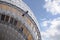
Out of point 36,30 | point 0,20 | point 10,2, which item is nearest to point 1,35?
point 0,20

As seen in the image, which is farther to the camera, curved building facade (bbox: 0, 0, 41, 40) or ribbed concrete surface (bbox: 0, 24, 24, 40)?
curved building facade (bbox: 0, 0, 41, 40)

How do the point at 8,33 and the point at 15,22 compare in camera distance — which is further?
the point at 15,22

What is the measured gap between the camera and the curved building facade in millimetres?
32125

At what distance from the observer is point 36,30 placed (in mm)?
37469

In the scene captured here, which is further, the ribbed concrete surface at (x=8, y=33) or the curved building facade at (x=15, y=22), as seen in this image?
the curved building facade at (x=15, y=22)

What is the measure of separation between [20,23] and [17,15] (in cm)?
107

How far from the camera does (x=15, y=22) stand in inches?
1294

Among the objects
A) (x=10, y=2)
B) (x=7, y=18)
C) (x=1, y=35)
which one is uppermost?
(x=10, y=2)

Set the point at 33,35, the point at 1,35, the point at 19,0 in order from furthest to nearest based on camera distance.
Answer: the point at 19,0 < the point at 33,35 < the point at 1,35

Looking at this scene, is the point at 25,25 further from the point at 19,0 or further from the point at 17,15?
the point at 19,0

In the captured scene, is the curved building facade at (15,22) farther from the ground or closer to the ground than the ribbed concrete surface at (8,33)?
farther from the ground

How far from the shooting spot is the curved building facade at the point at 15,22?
32125 mm

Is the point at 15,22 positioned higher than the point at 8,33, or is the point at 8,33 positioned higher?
the point at 15,22

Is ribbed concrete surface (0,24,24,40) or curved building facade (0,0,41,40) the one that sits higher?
curved building facade (0,0,41,40)
